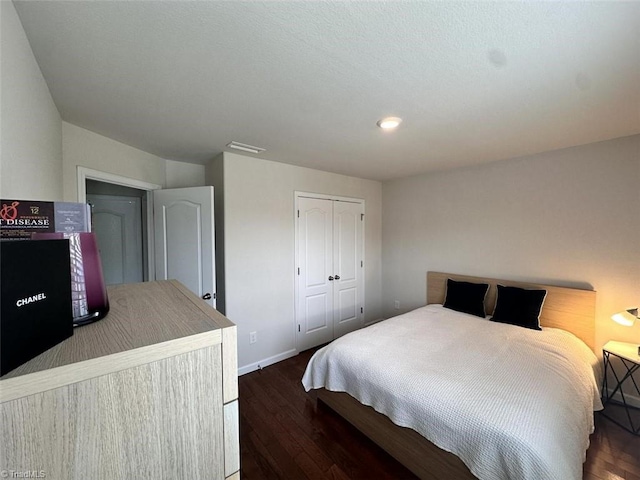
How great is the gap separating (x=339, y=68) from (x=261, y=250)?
2066 mm

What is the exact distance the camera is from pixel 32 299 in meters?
0.43

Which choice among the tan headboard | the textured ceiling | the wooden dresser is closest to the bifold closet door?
the textured ceiling

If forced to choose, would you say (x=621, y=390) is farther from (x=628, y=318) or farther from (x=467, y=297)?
(x=467, y=297)

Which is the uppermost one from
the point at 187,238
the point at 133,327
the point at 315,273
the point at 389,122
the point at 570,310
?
the point at 389,122

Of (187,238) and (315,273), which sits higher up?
(187,238)

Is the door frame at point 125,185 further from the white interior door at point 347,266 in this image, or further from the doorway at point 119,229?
the white interior door at point 347,266

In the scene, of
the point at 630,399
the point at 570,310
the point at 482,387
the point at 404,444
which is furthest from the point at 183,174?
the point at 630,399

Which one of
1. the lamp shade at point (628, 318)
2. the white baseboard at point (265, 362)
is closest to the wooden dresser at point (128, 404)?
the white baseboard at point (265, 362)

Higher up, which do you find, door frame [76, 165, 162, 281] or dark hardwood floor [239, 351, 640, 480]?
door frame [76, 165, 162, 281]

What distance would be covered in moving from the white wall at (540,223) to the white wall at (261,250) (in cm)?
160

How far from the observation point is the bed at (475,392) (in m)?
1.29
